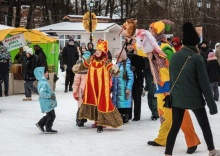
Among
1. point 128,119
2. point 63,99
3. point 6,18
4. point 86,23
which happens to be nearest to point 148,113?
point 128,119

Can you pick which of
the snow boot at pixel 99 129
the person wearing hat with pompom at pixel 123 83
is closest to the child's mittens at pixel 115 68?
the person wearing hat with pompom at pixel 123 83

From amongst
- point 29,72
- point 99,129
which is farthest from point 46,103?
point 29,72

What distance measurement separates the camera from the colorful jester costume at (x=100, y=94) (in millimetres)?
8625

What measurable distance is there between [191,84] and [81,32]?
41.7 m

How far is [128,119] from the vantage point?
9.82m

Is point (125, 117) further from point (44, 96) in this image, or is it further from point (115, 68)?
point (44, 96)

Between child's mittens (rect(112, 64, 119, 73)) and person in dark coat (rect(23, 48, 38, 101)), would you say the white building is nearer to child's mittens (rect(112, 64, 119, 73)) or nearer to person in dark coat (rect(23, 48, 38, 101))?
person in dark coat (rect(23, 48, 38, 101))

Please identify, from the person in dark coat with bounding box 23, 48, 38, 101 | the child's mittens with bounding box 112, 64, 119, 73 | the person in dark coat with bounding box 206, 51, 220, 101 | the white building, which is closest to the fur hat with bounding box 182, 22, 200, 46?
the child's mittens with bounding box 112, 64, 119, 73

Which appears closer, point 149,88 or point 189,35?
point 189,35

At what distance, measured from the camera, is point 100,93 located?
862 centimetres

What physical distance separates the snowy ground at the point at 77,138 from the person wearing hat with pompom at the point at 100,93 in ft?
0.79

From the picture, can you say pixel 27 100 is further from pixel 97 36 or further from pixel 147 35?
pixel 97 36

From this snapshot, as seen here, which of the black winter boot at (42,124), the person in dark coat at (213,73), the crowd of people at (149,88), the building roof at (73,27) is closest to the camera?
the crowd of people at (149,88)

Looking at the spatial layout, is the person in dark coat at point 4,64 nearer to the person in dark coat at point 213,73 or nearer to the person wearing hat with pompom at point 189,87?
the person in dark coat at point 213,73
